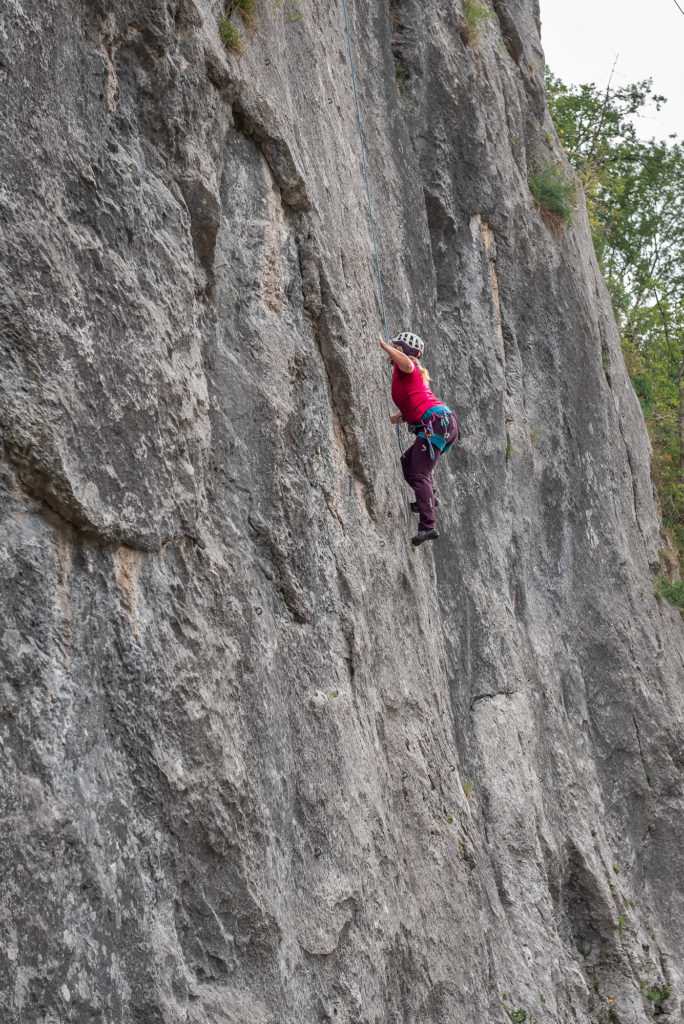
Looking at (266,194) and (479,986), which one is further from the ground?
(266,194)

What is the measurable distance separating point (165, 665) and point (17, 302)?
1720mm

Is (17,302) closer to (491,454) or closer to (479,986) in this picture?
(479,986)

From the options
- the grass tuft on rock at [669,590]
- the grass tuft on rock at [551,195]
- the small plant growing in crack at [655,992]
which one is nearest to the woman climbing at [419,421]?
the small plant growing in crack at [655,992]

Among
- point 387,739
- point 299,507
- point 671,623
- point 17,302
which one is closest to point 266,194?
point 299,507

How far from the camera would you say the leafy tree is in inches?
893

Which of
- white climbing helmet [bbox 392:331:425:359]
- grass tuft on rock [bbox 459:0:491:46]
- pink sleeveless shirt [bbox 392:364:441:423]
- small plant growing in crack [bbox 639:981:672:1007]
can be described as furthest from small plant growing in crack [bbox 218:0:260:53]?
small plant growing in crack [bbox 639:981:672:1007]

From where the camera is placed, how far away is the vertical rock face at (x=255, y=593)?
4199mm

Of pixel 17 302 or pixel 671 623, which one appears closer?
pixel 17 302

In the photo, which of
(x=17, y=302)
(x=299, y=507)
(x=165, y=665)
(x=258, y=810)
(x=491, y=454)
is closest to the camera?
(x=17, y=302)

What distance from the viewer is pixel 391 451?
8.30 metres

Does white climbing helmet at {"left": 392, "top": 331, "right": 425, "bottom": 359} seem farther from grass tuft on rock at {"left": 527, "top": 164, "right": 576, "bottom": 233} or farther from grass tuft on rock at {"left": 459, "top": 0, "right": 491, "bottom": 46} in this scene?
grass tuft on rock at {"left": 527, "top": 164, "right": 576, "bottom": 233}

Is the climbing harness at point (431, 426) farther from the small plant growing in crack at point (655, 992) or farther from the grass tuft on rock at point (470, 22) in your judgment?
the grass tuft on rock at point (470, 22)

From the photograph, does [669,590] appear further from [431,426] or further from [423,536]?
[431,426]

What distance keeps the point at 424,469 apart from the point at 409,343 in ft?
3.45
